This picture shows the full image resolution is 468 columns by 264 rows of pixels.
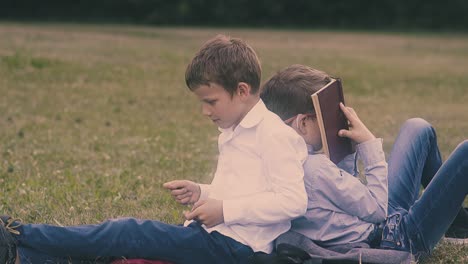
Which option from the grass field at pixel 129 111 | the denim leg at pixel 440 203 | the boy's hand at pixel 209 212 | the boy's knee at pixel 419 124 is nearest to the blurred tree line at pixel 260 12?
the grass field at pixel 129 111

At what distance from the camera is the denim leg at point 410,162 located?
495cm

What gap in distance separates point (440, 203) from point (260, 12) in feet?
120

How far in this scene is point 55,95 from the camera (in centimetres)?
1293

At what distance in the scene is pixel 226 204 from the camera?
3990 mm

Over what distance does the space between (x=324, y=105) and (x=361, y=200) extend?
1.79 ft

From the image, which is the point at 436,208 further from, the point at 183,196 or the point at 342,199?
the point at 183,196

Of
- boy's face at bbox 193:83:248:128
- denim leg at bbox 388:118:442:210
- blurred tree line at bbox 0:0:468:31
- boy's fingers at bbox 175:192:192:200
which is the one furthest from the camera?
blurred tree line at bbox 0:0:468:31

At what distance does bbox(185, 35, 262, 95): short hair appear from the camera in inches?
158

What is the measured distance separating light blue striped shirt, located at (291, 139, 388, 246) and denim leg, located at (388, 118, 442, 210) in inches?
26.1

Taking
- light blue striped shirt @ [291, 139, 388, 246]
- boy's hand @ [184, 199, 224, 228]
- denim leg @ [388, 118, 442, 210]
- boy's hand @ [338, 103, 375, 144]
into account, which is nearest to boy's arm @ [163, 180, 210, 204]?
boy's hand @ [184, 199, 224, 228]

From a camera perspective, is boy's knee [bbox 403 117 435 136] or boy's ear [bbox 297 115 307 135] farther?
boy's knee [bbox 403 117 435 136]

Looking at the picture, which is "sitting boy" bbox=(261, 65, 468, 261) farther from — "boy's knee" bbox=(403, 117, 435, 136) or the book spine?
"boy's knee" bbox=(403, 117, 435, 136)

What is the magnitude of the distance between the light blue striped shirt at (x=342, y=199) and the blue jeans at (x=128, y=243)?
0.42m

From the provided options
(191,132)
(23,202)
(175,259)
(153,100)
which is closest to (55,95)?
(153,100)
